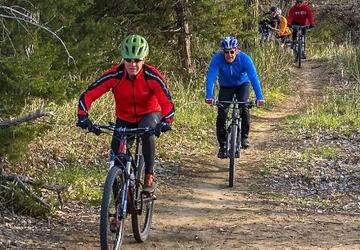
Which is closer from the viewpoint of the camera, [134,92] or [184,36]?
[134,92]

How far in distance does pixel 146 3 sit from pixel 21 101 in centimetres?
679

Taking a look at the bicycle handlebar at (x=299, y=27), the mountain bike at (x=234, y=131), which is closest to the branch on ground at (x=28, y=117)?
the mountain bike at (x=234, y=131)

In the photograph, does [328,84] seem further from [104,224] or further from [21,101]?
[104,224]

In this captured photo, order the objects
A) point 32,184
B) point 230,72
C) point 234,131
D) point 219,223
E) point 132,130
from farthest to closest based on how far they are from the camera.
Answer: point 230,72, point 234,131, point 219,223, point 32,184, point 132,130

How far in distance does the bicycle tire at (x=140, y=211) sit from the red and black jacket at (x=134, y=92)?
45 cm

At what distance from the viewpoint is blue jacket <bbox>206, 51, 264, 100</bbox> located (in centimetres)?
852

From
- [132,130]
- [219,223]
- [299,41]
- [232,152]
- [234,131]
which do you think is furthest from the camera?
[299,41]

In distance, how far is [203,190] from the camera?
7867 millimetres

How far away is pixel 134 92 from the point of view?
573 cm

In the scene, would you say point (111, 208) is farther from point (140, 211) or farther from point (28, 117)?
point (28, 117)

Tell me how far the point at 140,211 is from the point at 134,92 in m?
1.07

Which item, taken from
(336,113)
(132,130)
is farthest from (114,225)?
(336,113)

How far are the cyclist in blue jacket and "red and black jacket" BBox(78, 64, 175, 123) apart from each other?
2703 mm

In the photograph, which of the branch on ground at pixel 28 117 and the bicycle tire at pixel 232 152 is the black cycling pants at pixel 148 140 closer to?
the branch on ground at pixel 28 117
